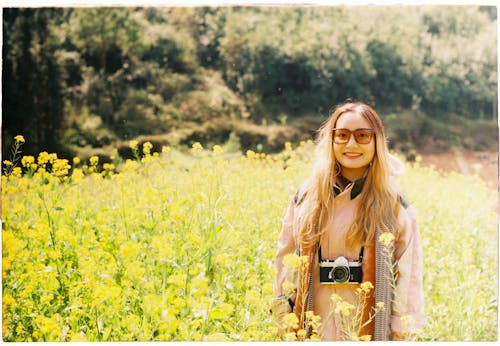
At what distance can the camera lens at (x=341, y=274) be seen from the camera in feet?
6.66

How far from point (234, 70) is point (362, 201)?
1.32 metres

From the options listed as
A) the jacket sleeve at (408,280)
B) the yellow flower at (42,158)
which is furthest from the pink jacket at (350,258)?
the yellow flower at (42,158)

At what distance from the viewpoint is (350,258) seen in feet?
6.81

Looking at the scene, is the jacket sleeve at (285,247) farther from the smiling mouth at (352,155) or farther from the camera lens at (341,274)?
the smiling mouth at (352,155)

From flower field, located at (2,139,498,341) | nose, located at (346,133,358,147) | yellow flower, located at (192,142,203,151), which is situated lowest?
flower field, located at (2,139,498,341)

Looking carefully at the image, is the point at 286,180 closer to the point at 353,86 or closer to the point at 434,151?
the point at 353,86

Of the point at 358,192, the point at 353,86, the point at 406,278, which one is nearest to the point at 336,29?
the point at 353,86

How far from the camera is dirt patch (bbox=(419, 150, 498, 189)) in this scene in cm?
294

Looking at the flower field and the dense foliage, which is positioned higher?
the dense foliage

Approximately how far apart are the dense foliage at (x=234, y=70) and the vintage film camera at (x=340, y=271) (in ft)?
3.86

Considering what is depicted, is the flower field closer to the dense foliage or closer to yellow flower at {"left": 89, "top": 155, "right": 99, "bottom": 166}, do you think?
yellow flower at {"left": 89, "top": 155, "right": 99, "bottom": 166}

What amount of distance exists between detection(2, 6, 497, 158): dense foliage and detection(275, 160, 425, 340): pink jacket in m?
0.99

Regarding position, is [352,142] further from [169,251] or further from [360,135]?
[169,251]

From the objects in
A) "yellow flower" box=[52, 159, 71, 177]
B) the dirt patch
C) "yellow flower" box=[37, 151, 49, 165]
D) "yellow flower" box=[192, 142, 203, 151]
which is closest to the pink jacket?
"yellow flower" box=[192, 142, 203, 151]
